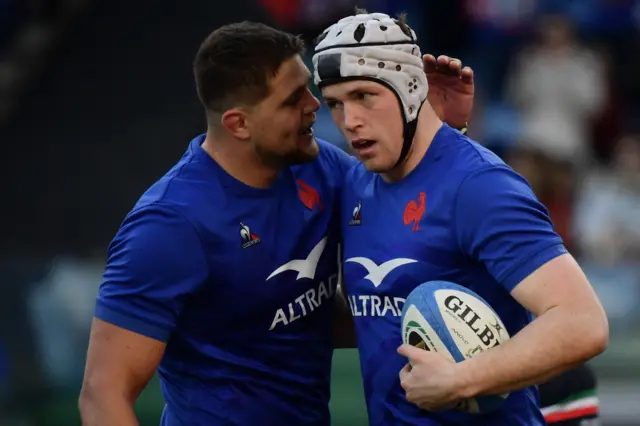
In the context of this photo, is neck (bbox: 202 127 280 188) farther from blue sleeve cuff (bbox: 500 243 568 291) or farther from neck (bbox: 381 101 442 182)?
blue sleeve cuff (bbox: 500 243 568 291)

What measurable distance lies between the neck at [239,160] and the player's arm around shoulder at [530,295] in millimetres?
963

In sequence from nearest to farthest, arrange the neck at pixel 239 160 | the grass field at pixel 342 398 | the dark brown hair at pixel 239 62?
1. the dark brown hair at pixel 239 62
2. the neck at pixel 239 160
3. the grass field at pixel 342 398

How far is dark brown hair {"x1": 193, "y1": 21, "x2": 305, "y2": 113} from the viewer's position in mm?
4660

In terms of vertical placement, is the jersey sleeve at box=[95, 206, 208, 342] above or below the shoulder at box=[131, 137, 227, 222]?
below

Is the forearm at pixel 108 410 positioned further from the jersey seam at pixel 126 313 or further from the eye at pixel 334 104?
the eye at pixel 334 104

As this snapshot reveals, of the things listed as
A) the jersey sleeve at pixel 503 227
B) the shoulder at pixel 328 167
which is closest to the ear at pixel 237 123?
the shoulder at pixel 328 167

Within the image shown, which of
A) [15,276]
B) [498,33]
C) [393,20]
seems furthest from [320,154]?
[498,33]

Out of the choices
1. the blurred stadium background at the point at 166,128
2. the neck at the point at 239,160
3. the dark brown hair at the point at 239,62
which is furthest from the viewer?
the blurred stadium background at the point at 166,128

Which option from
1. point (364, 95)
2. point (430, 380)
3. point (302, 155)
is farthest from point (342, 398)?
point (430, 380)

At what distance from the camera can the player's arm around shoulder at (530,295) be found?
3.94 metres

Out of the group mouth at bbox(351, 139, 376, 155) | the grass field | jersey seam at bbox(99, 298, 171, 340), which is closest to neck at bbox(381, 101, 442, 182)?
mouth at bbox(351, 139, 376, 155)

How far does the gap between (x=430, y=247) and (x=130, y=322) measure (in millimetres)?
1096

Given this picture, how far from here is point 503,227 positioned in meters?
4.07

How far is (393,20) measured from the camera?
460cm
